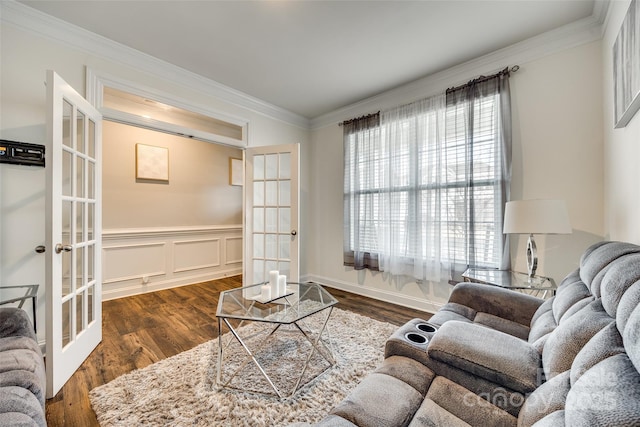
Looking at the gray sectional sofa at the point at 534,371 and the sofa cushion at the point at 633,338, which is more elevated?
the sofa cushion at the point at 633,338

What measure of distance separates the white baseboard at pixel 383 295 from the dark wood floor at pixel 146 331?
96 mm

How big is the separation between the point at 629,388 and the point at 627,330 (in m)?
0.16

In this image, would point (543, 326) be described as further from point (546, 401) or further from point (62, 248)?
point (62, 248)

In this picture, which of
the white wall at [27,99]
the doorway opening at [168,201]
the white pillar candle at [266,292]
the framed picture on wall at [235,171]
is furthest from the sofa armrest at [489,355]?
the framed picture on wall at [235,171]

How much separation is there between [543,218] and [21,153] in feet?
12.3

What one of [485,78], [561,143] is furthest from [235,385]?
[485,78]

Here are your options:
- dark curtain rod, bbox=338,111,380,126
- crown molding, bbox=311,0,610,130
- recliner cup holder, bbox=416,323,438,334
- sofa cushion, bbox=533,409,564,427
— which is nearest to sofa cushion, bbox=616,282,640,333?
sofa cushion, bbox=533,409,564,427

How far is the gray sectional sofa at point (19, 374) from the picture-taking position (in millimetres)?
896

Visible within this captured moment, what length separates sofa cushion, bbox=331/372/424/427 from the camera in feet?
2.63

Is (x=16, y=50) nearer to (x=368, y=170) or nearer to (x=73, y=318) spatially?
(x=73, y=318)

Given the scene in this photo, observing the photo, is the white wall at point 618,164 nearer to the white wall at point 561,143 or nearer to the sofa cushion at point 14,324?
the white wall at point 561,143

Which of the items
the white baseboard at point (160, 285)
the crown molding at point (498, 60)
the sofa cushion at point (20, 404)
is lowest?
the white baseboard at point (160, 285)

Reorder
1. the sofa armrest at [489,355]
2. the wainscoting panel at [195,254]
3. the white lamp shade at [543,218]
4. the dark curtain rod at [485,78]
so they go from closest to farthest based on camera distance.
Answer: the sofa armrest at [489,355], the white lamp shade at [543,218], the dark curtain rod at [485,78], the wainscoting panel at [195,254]

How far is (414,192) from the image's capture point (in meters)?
2.99
